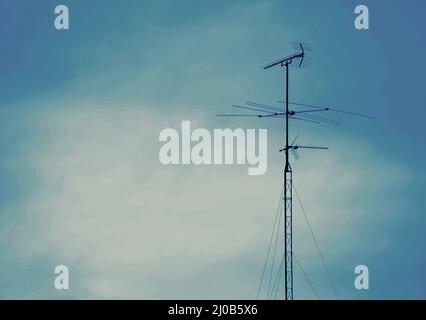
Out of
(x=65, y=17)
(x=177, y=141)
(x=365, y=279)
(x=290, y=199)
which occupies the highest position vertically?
(x=65, y=17)

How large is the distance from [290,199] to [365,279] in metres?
3.56

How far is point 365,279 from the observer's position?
80.4ft
